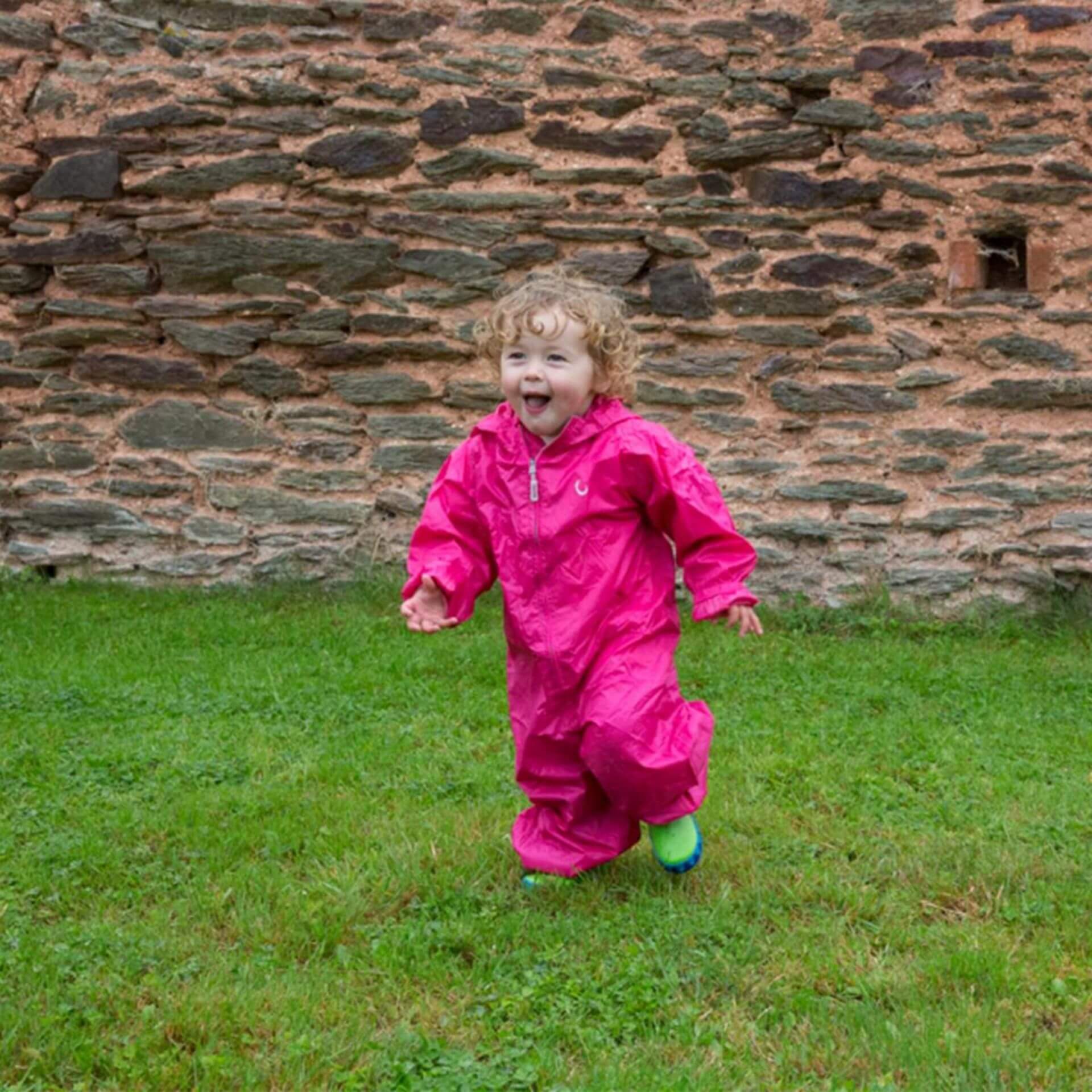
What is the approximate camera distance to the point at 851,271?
6414 millimetres

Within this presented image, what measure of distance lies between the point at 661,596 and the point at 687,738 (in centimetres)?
33

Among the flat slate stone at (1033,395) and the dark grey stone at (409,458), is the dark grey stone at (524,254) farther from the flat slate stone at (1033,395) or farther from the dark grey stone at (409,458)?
the flat slate stone at (1033,395)

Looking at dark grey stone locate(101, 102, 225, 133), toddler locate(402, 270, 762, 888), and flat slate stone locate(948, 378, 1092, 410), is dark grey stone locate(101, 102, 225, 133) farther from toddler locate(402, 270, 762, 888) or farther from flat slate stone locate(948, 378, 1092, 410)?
toddler locate(402, 270, 762, 888)

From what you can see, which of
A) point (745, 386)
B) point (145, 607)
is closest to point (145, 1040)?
point (145, 607)

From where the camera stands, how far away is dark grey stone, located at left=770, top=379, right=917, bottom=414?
6422mm

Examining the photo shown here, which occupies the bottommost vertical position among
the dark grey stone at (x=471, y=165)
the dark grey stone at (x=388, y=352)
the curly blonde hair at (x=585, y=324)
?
the dark grey stone at (x=388, y=352)

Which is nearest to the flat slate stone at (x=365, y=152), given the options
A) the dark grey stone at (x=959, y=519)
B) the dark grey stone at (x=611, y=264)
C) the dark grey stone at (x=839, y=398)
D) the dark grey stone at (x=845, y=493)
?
the dark grey stone at (x=611, y=264)

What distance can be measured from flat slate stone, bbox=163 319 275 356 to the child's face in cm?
377

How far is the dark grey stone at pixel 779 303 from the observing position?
21.1ft

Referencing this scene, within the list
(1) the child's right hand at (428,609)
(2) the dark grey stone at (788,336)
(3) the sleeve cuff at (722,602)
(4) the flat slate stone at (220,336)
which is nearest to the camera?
(3) the sleeve cuff at (722,602)

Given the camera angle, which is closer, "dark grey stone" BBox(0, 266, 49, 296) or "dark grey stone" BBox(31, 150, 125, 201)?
"dark grey stone" BBox(31, 150, 125, 201)

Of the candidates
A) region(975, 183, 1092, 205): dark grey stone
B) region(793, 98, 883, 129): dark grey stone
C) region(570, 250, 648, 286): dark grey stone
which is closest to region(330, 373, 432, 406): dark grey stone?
region(570, 250, 648, 286): dark grey stone

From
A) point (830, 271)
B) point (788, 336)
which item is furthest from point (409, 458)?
point (830, 271)

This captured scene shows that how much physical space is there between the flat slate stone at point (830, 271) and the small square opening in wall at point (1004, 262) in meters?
0.42
